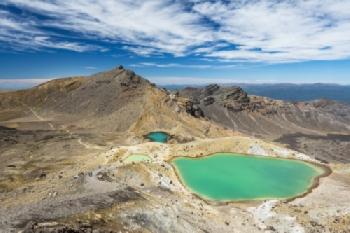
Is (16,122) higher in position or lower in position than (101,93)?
lower

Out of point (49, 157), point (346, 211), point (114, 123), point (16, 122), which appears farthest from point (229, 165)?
point (16, 122)

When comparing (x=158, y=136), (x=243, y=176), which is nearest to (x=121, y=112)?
(x=158, y=136)

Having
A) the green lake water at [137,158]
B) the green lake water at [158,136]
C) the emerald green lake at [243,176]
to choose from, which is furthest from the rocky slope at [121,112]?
the emerald green lake at [243,176]

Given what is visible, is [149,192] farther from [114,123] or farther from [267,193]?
[114,123]

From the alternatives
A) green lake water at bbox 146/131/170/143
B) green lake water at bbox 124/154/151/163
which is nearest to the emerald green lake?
green lake water at bbox 124/154/151/163

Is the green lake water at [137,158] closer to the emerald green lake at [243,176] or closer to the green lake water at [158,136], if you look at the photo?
the emerald green lake at [243,176]

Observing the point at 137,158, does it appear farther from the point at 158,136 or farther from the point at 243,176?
the point at 158,136
